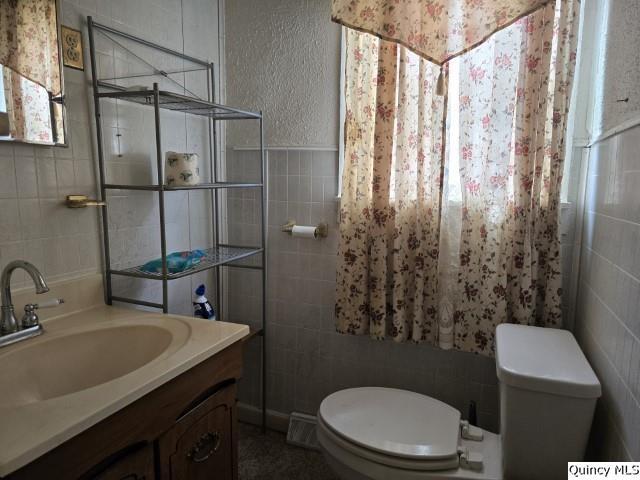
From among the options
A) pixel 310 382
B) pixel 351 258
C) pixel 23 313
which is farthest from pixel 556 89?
pixel 23 313

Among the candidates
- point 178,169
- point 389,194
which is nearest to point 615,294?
point 389,194

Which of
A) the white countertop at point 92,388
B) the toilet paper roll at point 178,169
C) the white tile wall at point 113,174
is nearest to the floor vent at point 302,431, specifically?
the white tile wall at point 113,174

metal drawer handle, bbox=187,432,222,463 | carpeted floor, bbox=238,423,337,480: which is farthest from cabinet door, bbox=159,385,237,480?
carpeted floor, bbox=238,423,337,480

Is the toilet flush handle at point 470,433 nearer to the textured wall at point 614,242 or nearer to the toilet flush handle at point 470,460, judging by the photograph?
the toilet flush handle at point 470,460

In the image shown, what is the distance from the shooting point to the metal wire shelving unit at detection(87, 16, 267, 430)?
1.40 metres

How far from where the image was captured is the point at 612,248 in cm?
117

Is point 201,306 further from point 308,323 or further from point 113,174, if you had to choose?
point 113,174

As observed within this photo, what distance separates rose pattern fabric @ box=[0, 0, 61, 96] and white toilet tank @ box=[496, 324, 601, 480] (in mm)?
1509

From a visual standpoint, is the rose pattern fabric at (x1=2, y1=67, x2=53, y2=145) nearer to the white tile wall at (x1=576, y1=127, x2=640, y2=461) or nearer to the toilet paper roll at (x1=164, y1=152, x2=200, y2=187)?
the toilet paper roll at (x1=164, y1=152, x2=200, y2=187)

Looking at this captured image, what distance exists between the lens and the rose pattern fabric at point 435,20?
146 centimetres

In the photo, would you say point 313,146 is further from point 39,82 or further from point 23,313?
point 23,313

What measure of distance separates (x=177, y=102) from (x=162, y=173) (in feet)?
0.86

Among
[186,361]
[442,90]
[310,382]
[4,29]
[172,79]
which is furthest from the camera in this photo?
[310,382]

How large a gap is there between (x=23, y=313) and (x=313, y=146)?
1.23 meters
